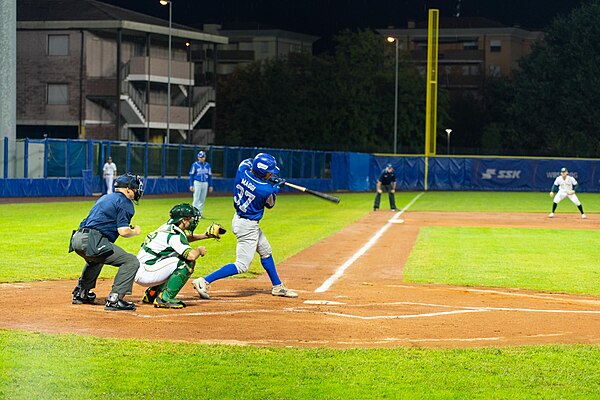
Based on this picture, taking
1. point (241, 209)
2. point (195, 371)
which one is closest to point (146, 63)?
point (241, 209)

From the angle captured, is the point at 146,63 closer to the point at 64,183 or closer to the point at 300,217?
the point at 64,183

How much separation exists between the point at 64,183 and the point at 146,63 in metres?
26.0

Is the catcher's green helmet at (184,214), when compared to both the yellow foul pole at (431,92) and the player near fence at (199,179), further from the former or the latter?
the yellow foul pole at (431,92)

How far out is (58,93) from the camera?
6806cm

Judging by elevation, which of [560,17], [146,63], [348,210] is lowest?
[348,210]

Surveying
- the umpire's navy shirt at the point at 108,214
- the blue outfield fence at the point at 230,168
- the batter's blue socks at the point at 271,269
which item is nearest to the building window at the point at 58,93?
the blue outfield fence at the point at 230,168

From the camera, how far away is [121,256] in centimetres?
1158

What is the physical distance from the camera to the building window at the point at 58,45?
2646 inches

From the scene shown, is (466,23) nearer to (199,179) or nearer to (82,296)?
(199,179)

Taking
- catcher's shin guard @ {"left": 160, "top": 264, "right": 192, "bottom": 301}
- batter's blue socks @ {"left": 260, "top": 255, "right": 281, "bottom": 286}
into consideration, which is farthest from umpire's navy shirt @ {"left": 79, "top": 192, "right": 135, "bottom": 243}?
batter's blue socks @ {"left": 260, "top": 255, "right": 281, "bottom": 286}

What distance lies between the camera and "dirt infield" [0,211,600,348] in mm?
10086

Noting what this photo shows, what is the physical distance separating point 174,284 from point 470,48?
11403 centimetres

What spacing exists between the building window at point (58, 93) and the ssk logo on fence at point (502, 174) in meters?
28.2

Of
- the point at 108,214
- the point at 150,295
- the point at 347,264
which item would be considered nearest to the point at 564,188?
the point at 347,264
